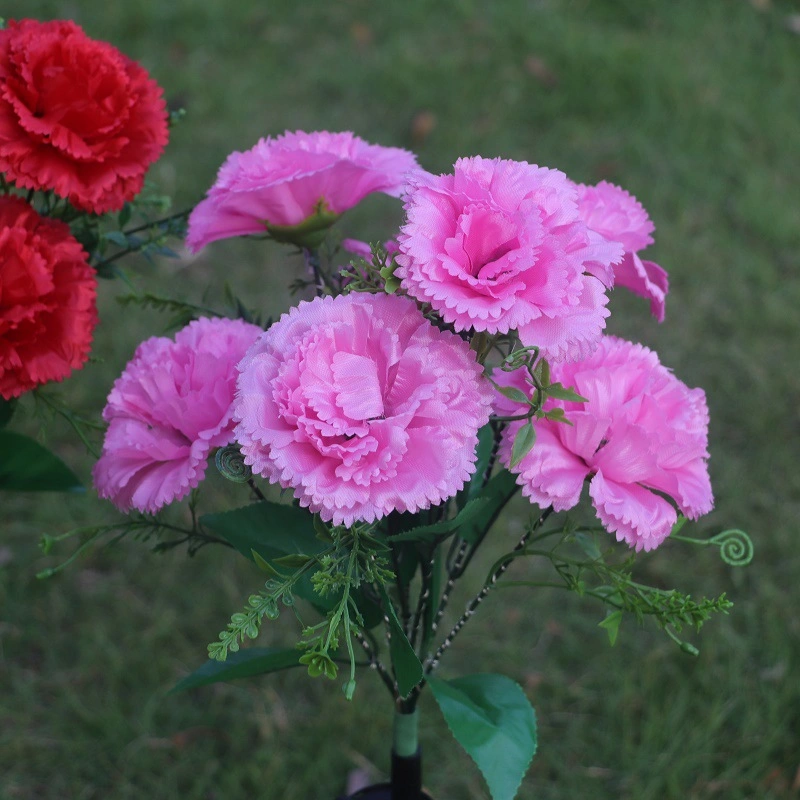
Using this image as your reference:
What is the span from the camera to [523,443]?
500 millimetres

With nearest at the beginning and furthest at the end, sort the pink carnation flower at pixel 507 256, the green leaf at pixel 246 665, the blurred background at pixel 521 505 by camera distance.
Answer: the pink carnation flower at pixel 507 256
the green leaf at pixel 246 665
the blurred background at pixel 521 505

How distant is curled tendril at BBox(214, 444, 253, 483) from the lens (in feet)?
1.65

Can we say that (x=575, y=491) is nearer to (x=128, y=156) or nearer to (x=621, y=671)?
(x=128, y=156)

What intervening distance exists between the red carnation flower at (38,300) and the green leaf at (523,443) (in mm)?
312

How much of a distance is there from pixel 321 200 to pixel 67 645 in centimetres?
94

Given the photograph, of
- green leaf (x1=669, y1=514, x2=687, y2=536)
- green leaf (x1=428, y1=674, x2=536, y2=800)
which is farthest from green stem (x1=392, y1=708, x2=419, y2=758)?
green leaf (x1=669, y1=514, x2=687, y2=536)

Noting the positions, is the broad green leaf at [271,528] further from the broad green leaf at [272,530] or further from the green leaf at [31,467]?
the green leaf at [31,467]

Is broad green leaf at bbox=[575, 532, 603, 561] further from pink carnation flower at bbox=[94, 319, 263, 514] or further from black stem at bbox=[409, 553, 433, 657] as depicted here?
pink carnation flower at bbox=[94, 319, 263, 514]

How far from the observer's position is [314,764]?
3.78ft

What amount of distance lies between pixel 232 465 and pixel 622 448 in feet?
0.71

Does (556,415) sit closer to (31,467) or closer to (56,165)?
(56,165)

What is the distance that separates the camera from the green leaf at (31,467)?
2.55ft

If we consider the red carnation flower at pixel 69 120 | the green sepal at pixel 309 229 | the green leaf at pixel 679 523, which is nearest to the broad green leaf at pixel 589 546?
the green leaf at pixel 679 523

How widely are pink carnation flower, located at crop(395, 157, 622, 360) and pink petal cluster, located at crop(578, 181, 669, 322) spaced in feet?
0.22
